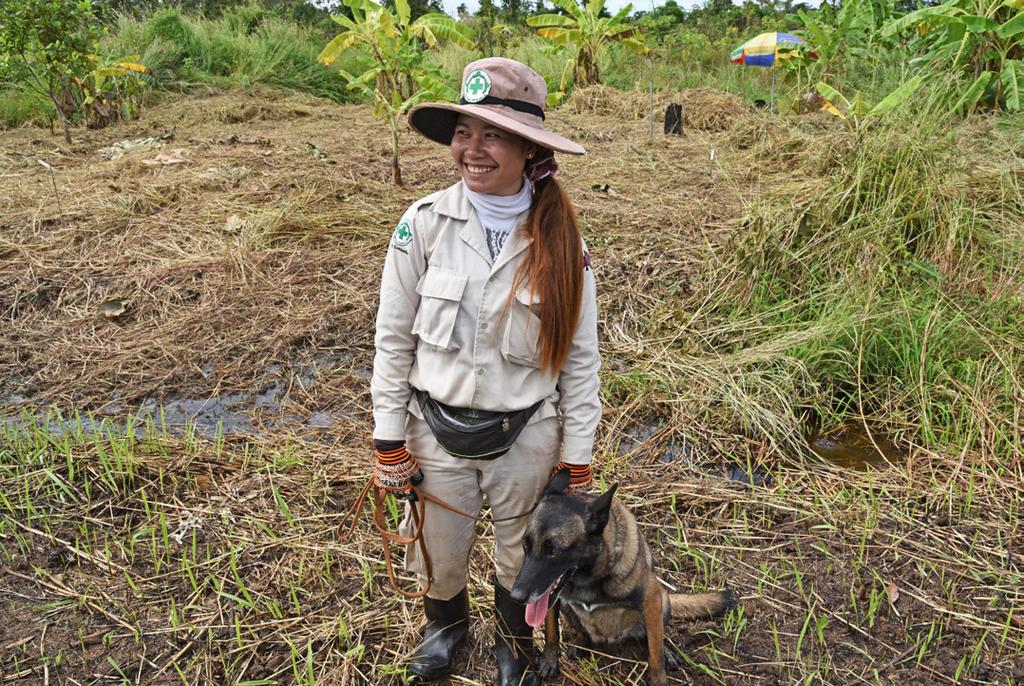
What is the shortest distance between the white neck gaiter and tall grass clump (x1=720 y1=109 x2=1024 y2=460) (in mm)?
2376

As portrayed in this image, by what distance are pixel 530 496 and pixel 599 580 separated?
0.31 metres

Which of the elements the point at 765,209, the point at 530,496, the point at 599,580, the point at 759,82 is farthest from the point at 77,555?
the point at 759,82

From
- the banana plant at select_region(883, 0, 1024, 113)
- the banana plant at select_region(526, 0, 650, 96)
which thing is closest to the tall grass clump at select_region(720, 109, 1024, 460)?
the banana plant at select_region(883, 0, 1024, 113)

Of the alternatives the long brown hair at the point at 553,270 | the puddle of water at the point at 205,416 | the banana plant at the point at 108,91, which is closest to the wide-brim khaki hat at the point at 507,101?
the long brown hair at the point at 553,270

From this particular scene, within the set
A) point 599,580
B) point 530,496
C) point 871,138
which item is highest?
point 871,138

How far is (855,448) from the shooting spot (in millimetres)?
3486

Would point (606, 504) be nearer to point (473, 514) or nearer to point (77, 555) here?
point (473, 514)

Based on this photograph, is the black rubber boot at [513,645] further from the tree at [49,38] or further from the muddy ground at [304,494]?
the tree at [49,38]

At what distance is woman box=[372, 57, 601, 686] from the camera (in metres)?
1.87

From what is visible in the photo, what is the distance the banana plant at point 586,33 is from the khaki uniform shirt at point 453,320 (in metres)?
11.5

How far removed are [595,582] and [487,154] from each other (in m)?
1.26

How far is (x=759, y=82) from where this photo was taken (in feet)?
44.7

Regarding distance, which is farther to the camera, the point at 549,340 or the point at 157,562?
the point at 157,562

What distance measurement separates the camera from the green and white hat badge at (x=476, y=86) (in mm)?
1848
